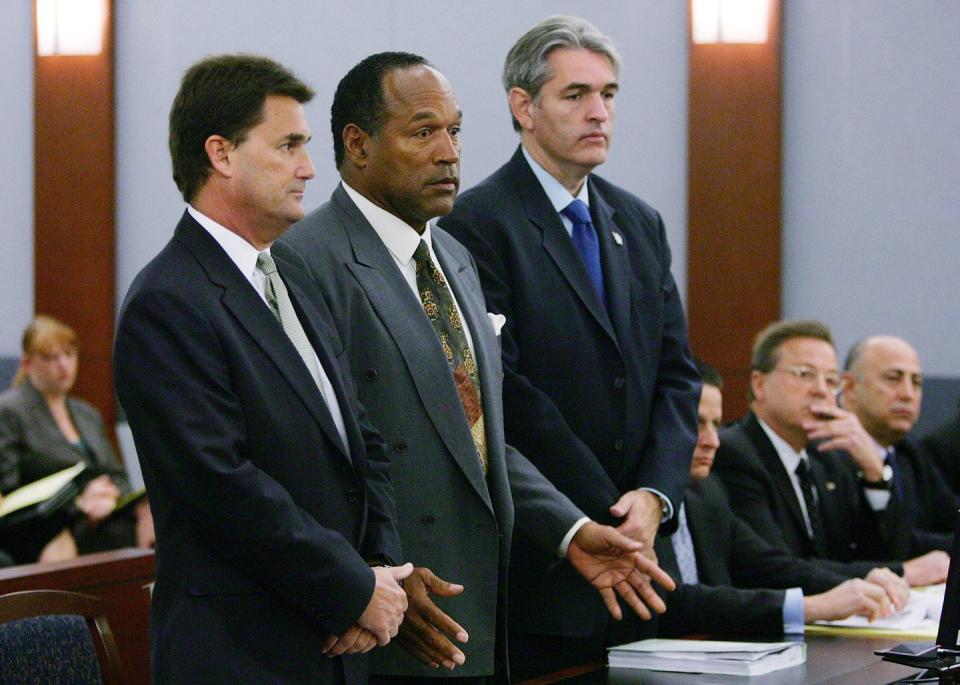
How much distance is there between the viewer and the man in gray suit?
2.21 metres

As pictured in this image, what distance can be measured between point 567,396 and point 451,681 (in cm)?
65

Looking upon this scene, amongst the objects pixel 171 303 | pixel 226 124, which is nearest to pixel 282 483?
pixel 171 303

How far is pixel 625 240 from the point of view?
2.83 meters

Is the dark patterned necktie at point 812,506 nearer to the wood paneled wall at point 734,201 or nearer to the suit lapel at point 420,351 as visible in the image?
the suit lapel at point 420,351

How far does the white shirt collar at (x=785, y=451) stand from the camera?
3.82 meters

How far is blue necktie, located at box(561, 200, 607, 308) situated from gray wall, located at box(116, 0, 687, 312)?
3762 millimetres

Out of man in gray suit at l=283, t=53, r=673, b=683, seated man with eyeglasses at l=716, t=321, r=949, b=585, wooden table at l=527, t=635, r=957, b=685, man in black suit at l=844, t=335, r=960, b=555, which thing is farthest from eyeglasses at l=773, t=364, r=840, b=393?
man in gray suit at l=283, t=53, r=673, b=683

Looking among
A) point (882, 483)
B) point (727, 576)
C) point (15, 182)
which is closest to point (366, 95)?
point (727, 576)

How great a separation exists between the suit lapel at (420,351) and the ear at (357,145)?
16 cm

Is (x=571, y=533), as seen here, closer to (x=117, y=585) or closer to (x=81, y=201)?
(x=117, y=585)

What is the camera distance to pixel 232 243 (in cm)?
195

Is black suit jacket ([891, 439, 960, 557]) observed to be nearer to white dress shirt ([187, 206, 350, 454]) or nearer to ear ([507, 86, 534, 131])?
ear ([507, 86, 534, 131])

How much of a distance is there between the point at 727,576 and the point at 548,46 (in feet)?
4.56

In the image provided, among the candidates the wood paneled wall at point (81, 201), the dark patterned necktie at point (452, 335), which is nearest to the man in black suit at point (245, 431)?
the dark patterned necktie at point (452, 335)
